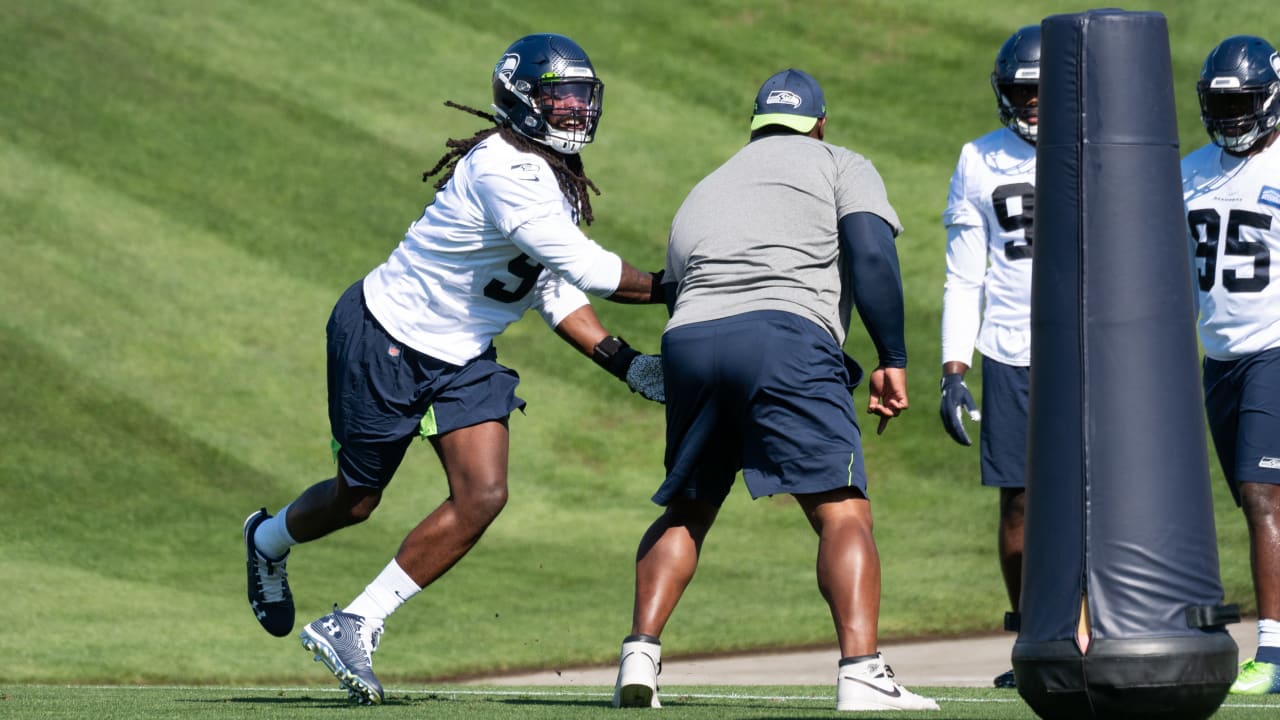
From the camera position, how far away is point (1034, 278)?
3.49m

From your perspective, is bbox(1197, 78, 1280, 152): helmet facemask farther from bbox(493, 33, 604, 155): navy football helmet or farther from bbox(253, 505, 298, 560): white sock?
bbox(253, 505, 298, 560): white sock

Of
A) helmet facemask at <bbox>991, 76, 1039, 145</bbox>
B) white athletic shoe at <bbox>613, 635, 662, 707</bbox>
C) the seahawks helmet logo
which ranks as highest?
helmet facemask at <bbox>991, 76, 1039, 145</bbox>

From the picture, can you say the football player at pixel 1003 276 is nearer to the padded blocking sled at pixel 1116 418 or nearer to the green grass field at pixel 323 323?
the green grass field at pixel 323 323

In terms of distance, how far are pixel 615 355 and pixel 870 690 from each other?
1537mm

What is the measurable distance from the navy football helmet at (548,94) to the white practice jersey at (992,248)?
148 centimetres

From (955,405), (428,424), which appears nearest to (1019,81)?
(955,405)

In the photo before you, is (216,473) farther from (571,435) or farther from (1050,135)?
(1050,135)

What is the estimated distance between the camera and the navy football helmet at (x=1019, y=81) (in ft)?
20.4

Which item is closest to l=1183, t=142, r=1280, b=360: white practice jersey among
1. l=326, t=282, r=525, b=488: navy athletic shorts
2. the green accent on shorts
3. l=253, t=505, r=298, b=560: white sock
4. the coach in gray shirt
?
the coach in gray shirt

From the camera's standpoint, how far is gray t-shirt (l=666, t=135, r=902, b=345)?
485 centimetres

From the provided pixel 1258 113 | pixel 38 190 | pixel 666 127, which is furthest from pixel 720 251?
pixel 666 127

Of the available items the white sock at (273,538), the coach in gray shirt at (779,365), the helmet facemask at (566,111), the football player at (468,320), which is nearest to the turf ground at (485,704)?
the coach in gray shirt at (779,365)

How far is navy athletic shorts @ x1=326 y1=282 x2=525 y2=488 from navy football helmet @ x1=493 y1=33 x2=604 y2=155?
0.74m

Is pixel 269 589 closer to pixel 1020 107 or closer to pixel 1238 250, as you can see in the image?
pixel 1020 107
